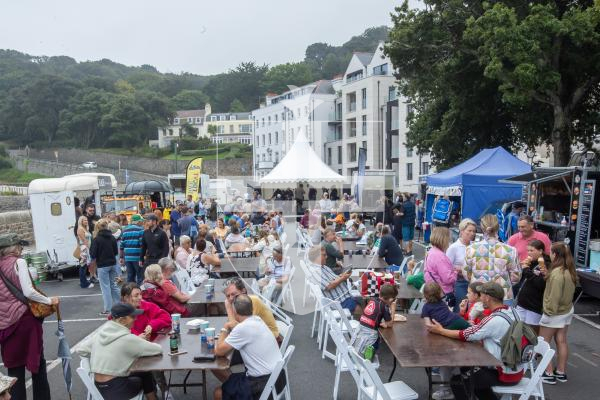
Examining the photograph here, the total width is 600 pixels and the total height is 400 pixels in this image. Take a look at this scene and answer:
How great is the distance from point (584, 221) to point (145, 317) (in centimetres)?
828

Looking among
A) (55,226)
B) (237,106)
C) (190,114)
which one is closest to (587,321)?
(55,226)

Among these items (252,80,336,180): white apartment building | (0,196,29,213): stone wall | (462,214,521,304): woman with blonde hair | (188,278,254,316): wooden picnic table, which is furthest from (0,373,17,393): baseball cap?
(0,196,29,213): stone wall

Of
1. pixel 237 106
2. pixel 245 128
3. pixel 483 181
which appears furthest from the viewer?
pixel 237 106

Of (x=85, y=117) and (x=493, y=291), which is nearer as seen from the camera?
(x=493, y=291)

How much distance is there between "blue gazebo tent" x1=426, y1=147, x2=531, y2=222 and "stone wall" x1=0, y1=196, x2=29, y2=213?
1036 inches

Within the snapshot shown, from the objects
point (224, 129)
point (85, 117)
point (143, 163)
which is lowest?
point (143, 163)

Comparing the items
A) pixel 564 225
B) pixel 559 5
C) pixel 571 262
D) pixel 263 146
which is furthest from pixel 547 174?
pixel 263 146

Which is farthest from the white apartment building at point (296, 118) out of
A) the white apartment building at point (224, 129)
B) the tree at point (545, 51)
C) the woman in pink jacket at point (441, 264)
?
the white apartment building at point (224, 129)

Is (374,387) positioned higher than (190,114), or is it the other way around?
(190,114)

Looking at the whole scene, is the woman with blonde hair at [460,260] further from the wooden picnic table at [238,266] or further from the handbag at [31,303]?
the handbag at [31,303]

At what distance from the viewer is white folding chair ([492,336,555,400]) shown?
363 cm

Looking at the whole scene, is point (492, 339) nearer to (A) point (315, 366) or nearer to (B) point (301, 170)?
(A) point (315, 366)

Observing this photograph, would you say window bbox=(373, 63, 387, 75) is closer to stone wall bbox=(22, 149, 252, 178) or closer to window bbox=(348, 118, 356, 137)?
window bbox=(348, 118, 356, 137)

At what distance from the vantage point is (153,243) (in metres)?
8.17
